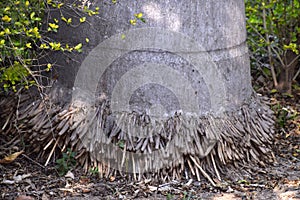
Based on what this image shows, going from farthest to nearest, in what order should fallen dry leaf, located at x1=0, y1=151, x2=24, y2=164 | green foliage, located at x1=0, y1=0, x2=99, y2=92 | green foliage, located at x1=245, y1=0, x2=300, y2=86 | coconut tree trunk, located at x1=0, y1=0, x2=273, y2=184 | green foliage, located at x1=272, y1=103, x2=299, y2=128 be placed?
1. green foliage, located at x1=245, y1=0, x2=300, y2=86
2. green foliage, located at x1=272, y1=103, x2=299, y2=128
3. fallen dry leaf, located at x1=0, y1=151, x2=24, y2=164
4. coconut tree trunk, located at x1=0, y1=0, x2=273, y2=184
5. green foliage, located at x1=0, y1=0, x2=99, y2=92

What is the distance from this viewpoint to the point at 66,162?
3.50 m

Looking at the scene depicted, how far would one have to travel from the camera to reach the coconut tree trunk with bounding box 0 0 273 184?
339 cm

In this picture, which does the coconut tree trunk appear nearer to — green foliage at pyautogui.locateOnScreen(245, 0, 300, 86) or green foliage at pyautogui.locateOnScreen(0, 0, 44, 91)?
green foliage at pyautogui.locateOnScreen(0, 0, 44, 91)

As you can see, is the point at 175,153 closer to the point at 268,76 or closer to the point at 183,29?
the point at 183,29

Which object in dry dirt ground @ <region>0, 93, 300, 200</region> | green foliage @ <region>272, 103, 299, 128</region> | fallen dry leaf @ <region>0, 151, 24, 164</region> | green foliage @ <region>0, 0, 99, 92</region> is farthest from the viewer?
green foliage @ <region>272, 103, 299, 128</region>

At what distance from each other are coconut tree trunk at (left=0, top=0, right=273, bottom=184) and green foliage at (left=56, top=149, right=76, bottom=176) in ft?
0.22

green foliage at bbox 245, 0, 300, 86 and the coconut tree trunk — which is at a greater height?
green foliage at bbox 245, 0, 300, 86

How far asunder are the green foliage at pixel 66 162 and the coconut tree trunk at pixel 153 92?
0.22 feet

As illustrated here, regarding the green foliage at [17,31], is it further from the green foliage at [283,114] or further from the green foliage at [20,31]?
the green foliage at [283,114]

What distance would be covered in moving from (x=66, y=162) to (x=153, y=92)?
2.62ft

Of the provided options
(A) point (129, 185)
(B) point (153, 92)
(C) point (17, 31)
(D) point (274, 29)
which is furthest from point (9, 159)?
(D) point (274, 29)

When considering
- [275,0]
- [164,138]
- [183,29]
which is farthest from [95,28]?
[275,0]

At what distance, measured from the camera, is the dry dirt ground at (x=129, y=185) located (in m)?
3.25

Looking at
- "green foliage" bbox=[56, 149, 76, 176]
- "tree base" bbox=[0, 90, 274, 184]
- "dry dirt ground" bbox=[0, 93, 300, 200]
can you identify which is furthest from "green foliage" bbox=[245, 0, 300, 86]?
"green foliage" bbox=[56, 149, 76, 176]
